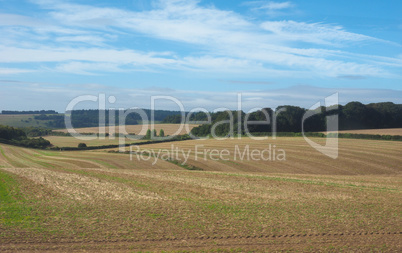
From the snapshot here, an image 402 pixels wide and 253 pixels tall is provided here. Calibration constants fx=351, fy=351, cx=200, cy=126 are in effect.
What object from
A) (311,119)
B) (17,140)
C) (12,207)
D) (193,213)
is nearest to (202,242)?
(193,213)

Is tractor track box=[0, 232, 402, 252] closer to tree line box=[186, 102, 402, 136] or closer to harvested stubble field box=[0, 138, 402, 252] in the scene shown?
harvested stubble field box=[0, 138, 402, 252]

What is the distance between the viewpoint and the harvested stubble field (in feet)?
36.3

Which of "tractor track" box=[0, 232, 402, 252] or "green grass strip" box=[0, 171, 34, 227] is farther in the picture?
"green grass strip" box=[0, 171, 34, 227]

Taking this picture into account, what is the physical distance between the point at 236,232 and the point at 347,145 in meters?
41.7

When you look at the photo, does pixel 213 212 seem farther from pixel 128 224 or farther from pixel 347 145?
pixel 347 145

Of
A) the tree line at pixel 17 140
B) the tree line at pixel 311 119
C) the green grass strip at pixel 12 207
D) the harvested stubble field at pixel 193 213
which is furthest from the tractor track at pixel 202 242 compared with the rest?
the tree line at pixel 311 119

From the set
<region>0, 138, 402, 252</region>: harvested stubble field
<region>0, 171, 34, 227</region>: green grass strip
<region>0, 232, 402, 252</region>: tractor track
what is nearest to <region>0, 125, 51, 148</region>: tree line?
<region>0, 138, 402, 252</region>: harvested stubble field

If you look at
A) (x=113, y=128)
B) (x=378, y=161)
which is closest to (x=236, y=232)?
(x=378, y=161)

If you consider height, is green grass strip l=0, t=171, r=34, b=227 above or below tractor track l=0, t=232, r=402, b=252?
above

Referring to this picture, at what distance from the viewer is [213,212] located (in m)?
14.9

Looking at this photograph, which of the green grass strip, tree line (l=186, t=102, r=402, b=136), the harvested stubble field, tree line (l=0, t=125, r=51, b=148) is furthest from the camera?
tree line (l=186, t=102, r=402, b=136)

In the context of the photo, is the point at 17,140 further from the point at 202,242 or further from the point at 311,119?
the point at 202,242

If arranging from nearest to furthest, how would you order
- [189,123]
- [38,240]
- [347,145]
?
[38,240] → [347,145] → [189,123]

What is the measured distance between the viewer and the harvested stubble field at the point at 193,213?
11078 millimetres
